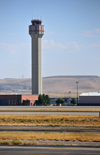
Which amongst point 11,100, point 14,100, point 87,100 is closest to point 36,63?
point 14,100

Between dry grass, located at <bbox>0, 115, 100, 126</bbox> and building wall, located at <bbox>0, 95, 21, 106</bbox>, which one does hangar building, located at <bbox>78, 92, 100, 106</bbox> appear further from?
dry grass, located at <bbox>0, 115, 100, 126</bbox>

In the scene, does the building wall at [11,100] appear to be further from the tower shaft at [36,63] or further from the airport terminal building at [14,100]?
the tower shaft at [36,63]

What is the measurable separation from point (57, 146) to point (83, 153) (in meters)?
3.15

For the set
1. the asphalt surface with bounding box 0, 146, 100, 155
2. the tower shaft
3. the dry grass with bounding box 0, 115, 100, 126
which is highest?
the tower shaft

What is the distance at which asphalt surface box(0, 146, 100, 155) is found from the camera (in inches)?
876

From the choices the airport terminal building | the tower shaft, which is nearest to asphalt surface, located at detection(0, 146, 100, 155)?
the airport terminal building

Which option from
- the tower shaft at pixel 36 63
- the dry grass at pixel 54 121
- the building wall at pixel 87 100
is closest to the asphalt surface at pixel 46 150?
the dry grass at pixel 54 121

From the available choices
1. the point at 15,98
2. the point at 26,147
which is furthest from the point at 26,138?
the point at 15,98

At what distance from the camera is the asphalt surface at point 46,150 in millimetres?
22250

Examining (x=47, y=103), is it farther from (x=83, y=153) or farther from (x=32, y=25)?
(x=83, y=153)

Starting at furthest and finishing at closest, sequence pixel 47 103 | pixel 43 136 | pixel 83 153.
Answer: pixel 47 103, pixel 43 136, pixel 83 153

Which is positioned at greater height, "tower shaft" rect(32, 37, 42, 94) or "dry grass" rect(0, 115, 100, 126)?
"tower shaft" rect(32, 37, 42, 94)

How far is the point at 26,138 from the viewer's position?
2869cm

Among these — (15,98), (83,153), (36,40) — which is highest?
(36,40)
